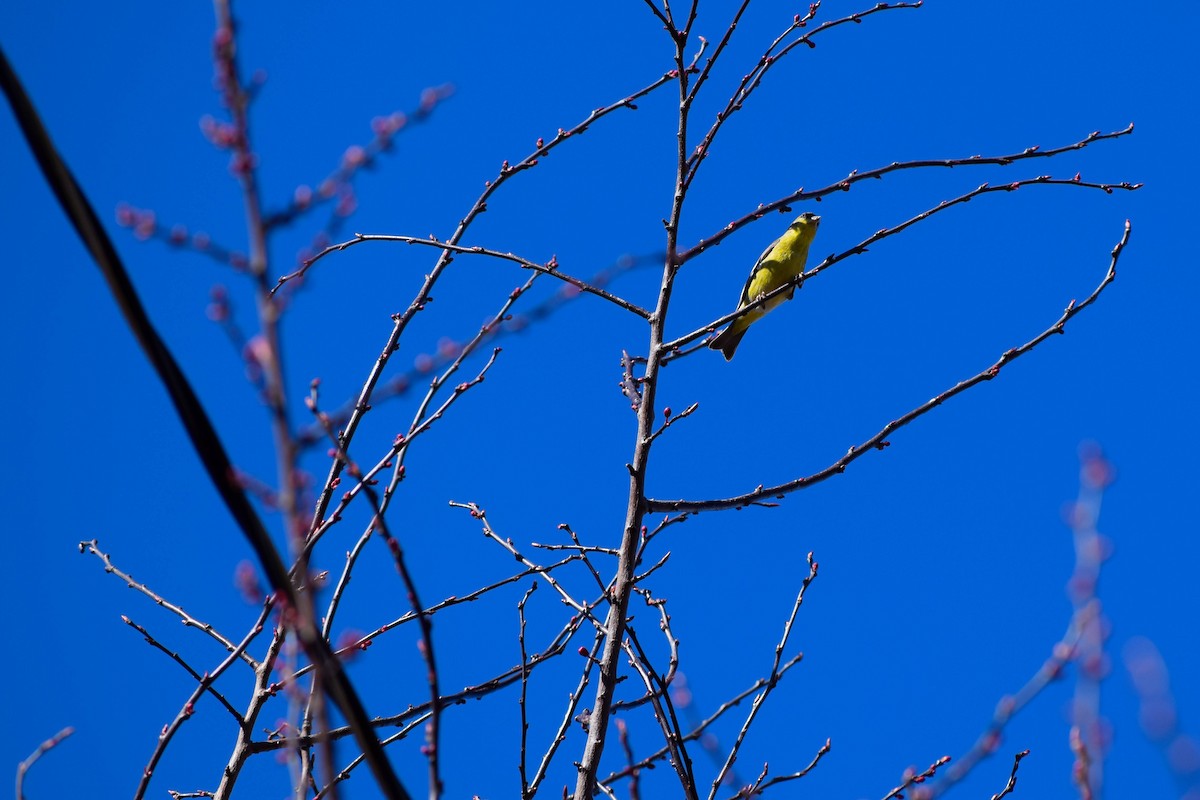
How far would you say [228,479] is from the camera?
1.38m

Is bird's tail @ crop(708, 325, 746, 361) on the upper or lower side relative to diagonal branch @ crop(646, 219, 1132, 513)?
upper

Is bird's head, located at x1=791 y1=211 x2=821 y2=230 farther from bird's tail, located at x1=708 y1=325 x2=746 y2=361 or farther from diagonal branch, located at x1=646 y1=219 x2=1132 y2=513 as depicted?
diagonal branch, located at x1=646 y1=219 x2=1132 y2=513

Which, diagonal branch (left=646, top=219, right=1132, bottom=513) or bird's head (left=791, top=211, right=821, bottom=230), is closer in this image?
diagonal branch (left=646, top=219, right=1132, bottom=513)

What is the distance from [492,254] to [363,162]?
1684 millimetres

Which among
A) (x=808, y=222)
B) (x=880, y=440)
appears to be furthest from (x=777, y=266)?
(x=880, y=440)

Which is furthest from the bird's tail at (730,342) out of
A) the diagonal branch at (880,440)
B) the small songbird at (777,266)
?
the diagonal branch at (880,440)

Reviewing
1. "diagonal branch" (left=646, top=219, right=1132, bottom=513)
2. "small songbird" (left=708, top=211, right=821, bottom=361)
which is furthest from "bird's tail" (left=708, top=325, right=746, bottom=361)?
"diagonal branch" (left=646, top=219, right=1132, bottom=513)

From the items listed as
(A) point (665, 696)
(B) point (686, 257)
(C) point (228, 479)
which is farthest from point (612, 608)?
(C) point (228, 479)

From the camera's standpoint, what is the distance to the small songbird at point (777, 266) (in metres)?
7.90

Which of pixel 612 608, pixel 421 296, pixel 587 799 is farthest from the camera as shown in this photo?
pixel 421 296

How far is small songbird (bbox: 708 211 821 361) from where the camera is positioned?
790 cm

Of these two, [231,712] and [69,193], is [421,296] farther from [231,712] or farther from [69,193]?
[69,193]

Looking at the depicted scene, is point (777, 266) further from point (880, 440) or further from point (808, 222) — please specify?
point (880, 440)

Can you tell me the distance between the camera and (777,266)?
26.2ft
